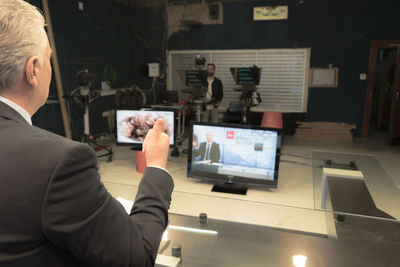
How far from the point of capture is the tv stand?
2.90 metres

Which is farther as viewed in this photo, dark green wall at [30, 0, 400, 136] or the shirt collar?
dark green wall at [30, 0, 400, 136]

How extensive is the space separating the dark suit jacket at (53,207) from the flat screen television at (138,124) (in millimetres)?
2930

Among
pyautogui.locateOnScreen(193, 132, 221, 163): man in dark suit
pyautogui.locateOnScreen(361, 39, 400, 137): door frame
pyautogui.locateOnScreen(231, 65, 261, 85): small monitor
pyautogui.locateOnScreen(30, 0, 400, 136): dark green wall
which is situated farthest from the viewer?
pyautogui.locateOnScreen(361, 39, 400, 137): door frame

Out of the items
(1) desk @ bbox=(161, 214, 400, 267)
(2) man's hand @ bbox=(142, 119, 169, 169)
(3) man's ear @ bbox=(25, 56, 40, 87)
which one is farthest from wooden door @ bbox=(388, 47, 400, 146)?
(3) man's ear @ bbox=(25, 56, 40, 87)

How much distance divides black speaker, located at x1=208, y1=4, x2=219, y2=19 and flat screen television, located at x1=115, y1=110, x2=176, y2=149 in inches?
164

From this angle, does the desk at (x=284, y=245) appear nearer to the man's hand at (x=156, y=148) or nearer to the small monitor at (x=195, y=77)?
the man's hand at (x=156, y=148)

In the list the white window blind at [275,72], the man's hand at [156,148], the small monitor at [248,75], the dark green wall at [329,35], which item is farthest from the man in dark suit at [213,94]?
the man's hand at [156,148]

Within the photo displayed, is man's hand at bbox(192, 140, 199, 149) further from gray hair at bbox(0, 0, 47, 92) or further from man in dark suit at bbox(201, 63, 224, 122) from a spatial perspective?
man in dark suit at bbox(201, 63, 224, 122)

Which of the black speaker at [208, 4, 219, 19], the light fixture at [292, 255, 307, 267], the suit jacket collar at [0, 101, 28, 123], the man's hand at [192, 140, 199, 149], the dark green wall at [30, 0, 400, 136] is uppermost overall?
the black speaker at [208, 4, 219, 19]

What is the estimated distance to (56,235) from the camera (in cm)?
56

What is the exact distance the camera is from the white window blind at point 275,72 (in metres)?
6.68

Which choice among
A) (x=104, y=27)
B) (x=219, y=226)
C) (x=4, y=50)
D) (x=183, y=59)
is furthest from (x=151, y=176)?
(x=183, y=59)

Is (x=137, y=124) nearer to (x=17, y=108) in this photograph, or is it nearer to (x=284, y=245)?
(x=284, y=245)

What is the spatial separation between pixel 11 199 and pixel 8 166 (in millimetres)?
62
